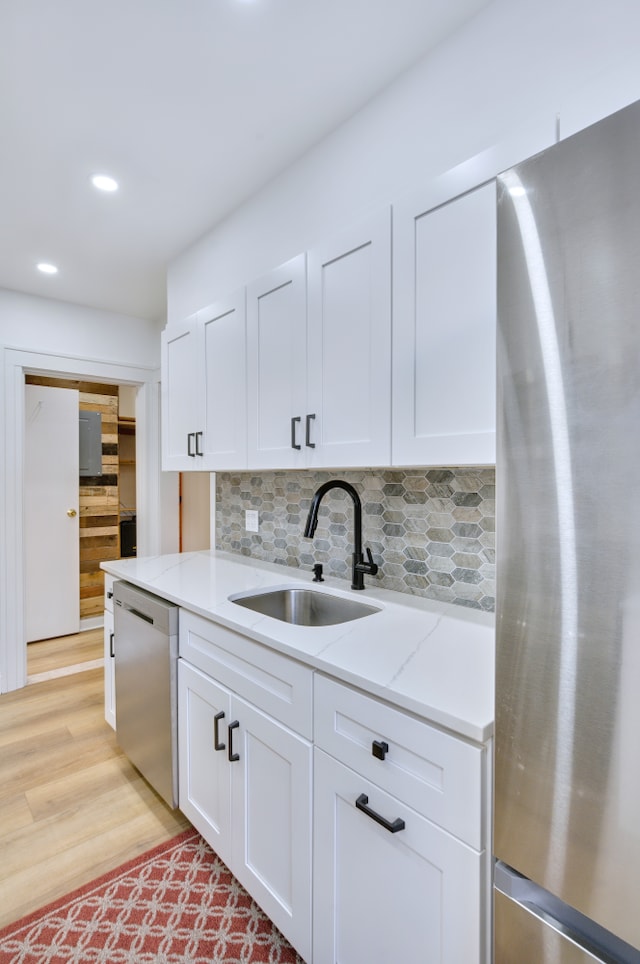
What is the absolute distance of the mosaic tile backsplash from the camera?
1493mm

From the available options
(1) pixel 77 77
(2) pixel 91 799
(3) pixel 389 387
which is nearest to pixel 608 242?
(3) pixel 389 387

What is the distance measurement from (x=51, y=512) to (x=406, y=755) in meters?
3.87

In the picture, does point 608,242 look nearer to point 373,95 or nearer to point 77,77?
point 373,95

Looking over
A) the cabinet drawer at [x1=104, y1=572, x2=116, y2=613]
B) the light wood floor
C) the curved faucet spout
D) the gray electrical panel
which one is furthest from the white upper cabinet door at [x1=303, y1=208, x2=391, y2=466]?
the gray electrical panel

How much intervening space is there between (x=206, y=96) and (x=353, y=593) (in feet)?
5.72

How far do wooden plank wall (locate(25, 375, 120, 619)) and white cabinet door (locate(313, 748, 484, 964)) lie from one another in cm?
371

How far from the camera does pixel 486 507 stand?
1467mm

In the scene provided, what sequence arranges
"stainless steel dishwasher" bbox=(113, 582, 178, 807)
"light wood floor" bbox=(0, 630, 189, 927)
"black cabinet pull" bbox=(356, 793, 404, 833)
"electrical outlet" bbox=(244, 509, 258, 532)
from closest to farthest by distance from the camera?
"black cabinet pull" bbox=(356, 793, 404, 833)
"light wood floor" bbox=(0, 630, 189, 927)
"stainless steel dishwasher" bbox=(113, 582, 178, 807)
"electrical outlet" bbox=(244, 509, 258, 532)

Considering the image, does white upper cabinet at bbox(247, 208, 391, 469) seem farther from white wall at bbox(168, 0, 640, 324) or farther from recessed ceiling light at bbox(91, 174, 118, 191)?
recessed ceiling light at bbox(91, 174, 118, 191)

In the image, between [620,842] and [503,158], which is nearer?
[620,842]

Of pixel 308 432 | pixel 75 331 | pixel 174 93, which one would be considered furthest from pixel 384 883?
pixel 75 331

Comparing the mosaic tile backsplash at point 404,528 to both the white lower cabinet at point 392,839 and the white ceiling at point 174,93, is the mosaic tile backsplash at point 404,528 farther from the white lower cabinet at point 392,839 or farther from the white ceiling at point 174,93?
→ the white ceiling at point 174,93

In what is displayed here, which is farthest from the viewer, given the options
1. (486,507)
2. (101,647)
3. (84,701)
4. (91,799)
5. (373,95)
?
(101,647)

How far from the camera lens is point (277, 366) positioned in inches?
71.5
